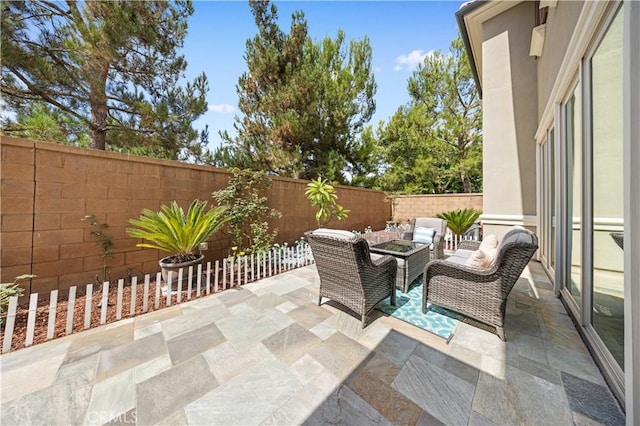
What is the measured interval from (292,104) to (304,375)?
28.0ft

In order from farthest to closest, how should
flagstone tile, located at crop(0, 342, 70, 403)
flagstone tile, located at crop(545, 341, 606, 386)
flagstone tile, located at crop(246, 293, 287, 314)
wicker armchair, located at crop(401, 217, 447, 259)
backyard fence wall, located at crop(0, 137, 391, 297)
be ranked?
wicker armchair, located at crop(401, 217, 447, 259) → flagstone tile, located at crop(246, 293, 287, 314) → backyard fence wall, located at crop(0, 137, 391, 297) → flagstone tile, located at crop(545, 341, 606, 386) → flagstone tile, located at crop(0, 342, 70, 403)

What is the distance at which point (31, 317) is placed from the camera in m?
2.07

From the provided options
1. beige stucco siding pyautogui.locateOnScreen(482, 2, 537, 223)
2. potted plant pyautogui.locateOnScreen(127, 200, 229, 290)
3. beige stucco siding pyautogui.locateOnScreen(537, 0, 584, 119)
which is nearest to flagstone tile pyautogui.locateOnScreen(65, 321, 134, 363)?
potted plant pyautogui.locateOnScreen(127, 200, 229, 290)

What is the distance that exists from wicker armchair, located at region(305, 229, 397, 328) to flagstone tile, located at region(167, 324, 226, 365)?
1.23 m

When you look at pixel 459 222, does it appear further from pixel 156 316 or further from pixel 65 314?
pixel 65 314

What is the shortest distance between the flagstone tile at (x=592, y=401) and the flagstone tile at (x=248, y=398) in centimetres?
181

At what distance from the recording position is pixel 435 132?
1220cm

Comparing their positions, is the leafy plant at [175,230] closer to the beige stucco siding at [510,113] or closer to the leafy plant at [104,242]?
the leafy plant at [104,242]

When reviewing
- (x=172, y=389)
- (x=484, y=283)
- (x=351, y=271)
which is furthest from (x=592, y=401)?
(x=172, y=389)

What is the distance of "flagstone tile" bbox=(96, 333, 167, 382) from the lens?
177cm

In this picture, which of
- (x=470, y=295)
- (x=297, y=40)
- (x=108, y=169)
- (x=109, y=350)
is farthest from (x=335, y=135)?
(x=109, y=350)

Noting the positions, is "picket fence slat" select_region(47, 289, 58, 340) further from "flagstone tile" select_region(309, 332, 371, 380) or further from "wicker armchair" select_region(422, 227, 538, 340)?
"wicker armchair" select_region(422, 227, 538, 340)

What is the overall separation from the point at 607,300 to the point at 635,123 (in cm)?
161

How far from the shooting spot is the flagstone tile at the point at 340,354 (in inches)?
70.0
